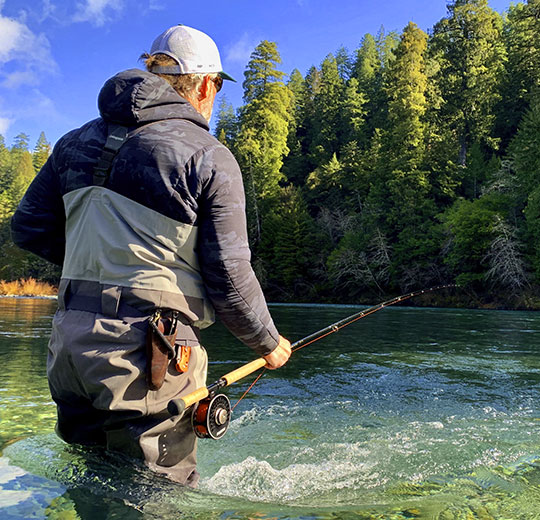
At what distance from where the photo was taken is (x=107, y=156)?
6.69 ft

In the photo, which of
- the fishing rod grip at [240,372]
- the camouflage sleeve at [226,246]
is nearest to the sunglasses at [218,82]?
the camouflage sleeve at [226,246]

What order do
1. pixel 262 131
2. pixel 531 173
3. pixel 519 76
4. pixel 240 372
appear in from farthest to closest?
pixel 262 131 → pixel 519 76 → pixel 531 173 → pixel 240 372

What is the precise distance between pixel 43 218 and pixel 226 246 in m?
0.93

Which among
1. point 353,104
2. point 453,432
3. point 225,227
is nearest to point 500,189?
point 353,104

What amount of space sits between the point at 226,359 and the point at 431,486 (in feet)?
17.3

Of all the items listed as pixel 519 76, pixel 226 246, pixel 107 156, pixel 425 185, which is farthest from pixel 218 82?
pixel 519 76

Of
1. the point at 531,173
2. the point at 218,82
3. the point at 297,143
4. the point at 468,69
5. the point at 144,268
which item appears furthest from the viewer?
the point at 297,143

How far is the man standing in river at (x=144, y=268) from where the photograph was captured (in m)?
1.95

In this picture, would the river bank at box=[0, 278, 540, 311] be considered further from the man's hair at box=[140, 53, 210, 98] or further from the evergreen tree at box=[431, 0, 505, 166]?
the man's hair at box=[140, 53, 210, 98]

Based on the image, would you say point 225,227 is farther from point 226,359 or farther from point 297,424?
point 226,359

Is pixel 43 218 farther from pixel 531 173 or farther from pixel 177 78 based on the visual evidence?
pixel 531 173

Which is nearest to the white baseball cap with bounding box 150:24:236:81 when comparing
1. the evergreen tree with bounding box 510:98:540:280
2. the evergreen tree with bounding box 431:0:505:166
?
the evergreen tree with bounding box 510:98:540:280

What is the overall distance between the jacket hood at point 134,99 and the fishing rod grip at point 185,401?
1.09 metres

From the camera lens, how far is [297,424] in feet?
13.6
